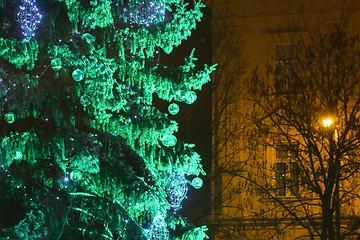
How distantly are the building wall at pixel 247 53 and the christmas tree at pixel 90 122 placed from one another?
6883 millimetres

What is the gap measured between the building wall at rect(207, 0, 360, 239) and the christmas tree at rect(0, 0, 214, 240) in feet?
22.6

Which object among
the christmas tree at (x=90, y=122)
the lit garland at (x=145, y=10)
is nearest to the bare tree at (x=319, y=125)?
the christmas tree at (x=90, y=122)

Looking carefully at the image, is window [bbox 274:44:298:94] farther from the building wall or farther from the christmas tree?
the christmas tree

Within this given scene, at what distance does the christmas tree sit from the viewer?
21.8 feet

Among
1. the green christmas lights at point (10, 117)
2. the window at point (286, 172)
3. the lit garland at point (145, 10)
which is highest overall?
the lit garland at point (145, 10)

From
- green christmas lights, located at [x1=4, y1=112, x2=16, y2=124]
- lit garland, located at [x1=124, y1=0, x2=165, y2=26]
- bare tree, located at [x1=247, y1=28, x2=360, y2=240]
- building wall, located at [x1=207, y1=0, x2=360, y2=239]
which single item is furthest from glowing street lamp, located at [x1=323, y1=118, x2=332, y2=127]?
green christmas lights, located at [x1=4, y1=112, x2=16, y2=124]

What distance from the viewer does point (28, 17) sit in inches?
269

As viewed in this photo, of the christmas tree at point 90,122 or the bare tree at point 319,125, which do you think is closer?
the christmas tree at point 90,122

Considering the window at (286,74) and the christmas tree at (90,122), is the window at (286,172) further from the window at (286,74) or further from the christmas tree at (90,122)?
the christmas tree at (90,122)

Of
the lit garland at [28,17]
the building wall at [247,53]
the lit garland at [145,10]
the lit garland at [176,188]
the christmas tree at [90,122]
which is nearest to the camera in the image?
the christmas tree at [90,122]

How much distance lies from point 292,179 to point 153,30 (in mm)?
7296

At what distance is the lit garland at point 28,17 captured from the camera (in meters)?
6.80

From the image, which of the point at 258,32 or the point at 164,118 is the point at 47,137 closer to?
the point at 164,118

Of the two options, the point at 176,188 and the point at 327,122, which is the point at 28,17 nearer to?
the point at 176,188
